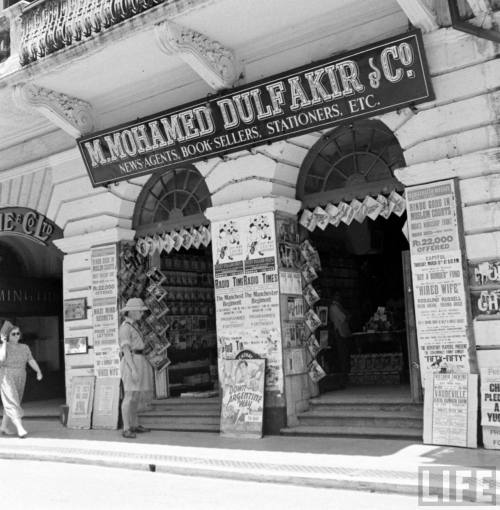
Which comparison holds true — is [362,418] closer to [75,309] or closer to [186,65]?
[75,309]

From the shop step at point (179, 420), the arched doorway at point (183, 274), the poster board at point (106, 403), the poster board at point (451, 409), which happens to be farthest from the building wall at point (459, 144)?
the poster board at point (106, 403)

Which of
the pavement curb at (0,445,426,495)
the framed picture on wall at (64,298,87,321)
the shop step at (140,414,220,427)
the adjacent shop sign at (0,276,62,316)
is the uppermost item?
the adjacent shop sign at (0,276,62,316)

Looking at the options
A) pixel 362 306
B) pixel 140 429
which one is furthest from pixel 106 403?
pixel 362 306

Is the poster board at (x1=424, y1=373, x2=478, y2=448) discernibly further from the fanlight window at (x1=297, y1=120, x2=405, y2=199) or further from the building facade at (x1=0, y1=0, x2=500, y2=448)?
the fanlight window at (x1=297, y1=120, x2=405, y2=199)

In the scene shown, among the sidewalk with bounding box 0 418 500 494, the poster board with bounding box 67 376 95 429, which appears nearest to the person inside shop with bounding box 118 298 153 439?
the sidewalk with bounding box 0 418 500 494

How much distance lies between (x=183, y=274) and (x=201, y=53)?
4.38 metres

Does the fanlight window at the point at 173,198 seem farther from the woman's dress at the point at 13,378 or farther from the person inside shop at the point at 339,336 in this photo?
→ the person inside shop at the point at 339,336

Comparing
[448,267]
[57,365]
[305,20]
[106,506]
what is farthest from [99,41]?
[57,365]

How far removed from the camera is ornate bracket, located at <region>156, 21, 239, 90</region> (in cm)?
902

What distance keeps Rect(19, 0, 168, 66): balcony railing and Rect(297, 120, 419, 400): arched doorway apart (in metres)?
3.10

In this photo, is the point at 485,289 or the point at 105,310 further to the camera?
the point at 105,310

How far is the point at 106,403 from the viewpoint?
37.2 ft

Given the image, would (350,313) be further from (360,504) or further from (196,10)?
(360,504)

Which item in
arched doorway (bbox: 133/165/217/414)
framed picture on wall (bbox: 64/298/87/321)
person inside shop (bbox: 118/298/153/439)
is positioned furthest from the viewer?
framed picture on wall (bbox: 64/298/87/321)
